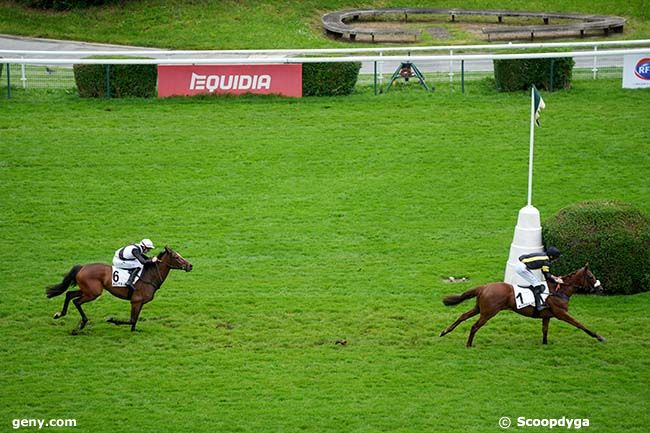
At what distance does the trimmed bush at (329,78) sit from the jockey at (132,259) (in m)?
11.9

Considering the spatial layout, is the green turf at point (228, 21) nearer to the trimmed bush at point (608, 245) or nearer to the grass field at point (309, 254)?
the grass field at point (309, 254)

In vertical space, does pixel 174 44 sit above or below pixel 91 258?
above

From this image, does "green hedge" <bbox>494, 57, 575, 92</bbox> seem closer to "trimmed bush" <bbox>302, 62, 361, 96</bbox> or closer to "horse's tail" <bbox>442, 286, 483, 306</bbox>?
"trimmed bush" <bbox>302, 62, 361, 96</bbox>

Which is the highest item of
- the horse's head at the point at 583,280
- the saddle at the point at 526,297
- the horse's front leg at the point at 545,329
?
the horse's head at the point at 583,280

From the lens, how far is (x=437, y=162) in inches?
→ 907

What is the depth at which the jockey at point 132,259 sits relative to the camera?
15.2 m

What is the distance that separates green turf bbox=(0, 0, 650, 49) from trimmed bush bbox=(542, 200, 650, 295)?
57.8ft

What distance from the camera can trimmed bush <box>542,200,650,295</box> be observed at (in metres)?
16.7

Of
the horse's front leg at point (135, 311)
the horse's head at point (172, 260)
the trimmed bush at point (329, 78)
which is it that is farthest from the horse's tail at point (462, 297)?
the trimmed bush at point (329, 78)

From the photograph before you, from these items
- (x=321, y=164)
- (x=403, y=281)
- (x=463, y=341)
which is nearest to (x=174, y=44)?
(x=321, y=164)

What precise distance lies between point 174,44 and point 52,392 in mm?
22627

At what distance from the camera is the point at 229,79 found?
2638cm

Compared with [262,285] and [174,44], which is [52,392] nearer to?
[262,285]

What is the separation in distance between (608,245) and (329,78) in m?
11.3
